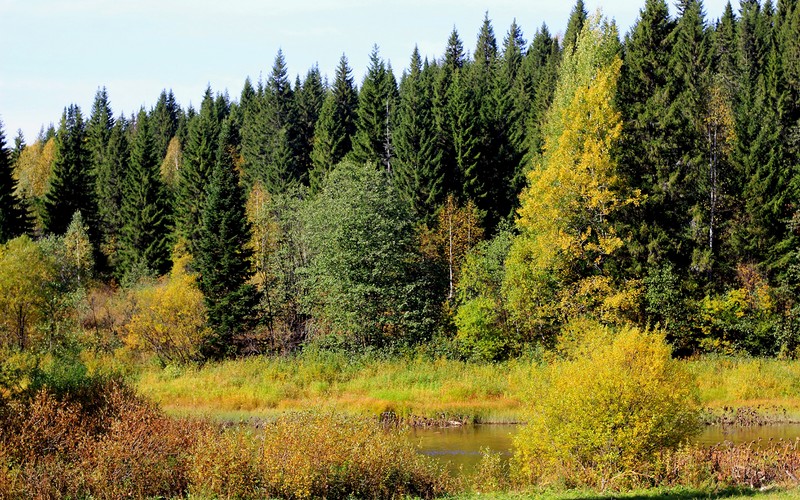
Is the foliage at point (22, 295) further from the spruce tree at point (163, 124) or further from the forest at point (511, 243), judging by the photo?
the spruce tree at point (163, 124)

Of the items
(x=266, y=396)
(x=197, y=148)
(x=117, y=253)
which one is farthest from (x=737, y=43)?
(x=117, y=253)

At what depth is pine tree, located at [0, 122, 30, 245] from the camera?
6068 centimetres

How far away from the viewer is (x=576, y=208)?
135 feet

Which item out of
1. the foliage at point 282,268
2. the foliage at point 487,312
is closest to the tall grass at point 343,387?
the foliage at point 487,312

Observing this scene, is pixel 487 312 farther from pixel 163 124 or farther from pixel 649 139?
pixel 163 124

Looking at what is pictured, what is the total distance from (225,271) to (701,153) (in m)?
30.0

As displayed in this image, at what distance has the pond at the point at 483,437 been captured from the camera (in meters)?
27.9

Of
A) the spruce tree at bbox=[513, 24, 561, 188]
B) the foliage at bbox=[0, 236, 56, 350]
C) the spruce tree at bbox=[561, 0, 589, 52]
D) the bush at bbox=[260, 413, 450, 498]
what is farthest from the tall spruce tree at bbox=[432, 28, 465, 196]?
the bush at bbox=[260, 413, 450, 498]

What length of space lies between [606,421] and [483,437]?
12.7 meters

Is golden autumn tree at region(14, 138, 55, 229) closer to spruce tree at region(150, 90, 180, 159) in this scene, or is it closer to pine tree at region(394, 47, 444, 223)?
spruce tree at region(150, 90, 180, 159)

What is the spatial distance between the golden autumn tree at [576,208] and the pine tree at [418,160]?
15.2 m

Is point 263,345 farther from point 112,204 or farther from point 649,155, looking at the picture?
point 112,204

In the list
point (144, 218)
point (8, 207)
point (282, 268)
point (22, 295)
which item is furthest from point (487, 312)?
point (8, 207)

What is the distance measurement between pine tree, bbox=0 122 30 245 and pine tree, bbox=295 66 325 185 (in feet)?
86.4
